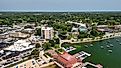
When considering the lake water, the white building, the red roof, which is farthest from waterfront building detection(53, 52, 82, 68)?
the white building

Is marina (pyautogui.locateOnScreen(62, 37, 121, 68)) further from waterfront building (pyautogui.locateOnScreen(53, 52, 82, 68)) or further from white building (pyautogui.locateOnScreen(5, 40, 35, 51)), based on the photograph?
white building (pyautogui.locateOnScreen(5, 40, 35, 51))

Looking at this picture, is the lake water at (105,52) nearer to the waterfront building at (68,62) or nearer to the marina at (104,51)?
the marina at (104,51)

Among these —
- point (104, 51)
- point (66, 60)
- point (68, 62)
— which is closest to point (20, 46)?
point (66, 60)

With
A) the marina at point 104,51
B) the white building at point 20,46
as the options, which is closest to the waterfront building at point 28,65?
the marina at point 104,51

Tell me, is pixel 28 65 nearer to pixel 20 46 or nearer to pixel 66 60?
pixel 66 60

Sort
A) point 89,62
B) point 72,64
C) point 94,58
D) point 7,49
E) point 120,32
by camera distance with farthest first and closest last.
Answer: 1. point 120,32
2. point 7,49
3. point 94,58
4. point 89,62
5. point 72,64

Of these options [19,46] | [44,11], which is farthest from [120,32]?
[44,11]

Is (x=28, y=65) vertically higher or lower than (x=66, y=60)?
lower

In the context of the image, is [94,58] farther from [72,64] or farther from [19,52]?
[19,52]
